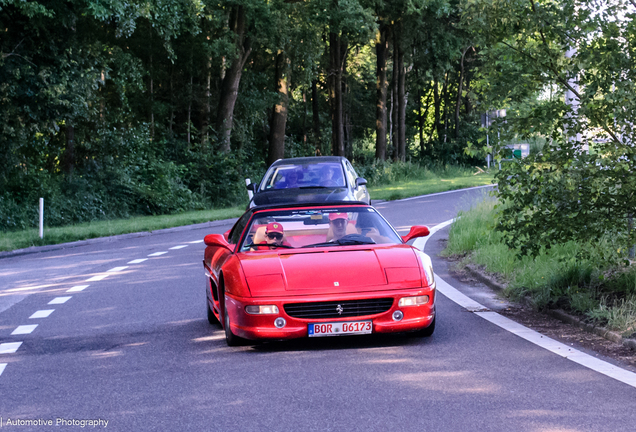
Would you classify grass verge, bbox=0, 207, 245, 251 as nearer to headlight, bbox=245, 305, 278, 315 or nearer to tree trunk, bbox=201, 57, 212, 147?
tree trunk, bbox=201, 57, 212, 147

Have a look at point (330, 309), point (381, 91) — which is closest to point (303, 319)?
point (330, 309)

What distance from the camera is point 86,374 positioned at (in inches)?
268

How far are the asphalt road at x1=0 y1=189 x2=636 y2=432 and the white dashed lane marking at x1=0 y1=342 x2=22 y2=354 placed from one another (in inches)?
0.8

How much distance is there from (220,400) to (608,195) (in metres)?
4.60

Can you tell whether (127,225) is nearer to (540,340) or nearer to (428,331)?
(428,331)

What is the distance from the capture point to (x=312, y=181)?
15375 millimetres

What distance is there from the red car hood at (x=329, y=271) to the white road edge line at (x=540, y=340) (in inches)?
50.3

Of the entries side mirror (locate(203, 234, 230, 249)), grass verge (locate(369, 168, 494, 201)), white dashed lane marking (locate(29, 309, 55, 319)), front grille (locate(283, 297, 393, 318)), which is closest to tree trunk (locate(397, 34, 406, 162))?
grass verge (locate(369, 168, 494, 201))

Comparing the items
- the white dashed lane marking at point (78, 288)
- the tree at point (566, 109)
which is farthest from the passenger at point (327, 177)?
the tree at point (566, 109)

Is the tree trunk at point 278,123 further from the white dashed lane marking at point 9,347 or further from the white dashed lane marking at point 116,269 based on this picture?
the white dashed lane marking at point 9,347

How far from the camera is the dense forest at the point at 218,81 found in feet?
27.9

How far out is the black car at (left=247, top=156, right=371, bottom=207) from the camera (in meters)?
14.5

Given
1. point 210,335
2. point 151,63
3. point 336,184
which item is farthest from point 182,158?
point 210,335

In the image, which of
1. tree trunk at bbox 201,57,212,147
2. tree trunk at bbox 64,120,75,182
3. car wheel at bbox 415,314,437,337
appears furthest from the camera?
tree trunk at bbox 201,57,212,147
